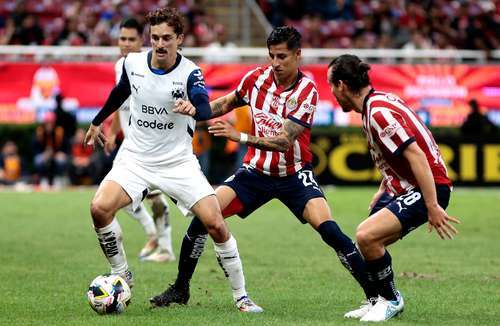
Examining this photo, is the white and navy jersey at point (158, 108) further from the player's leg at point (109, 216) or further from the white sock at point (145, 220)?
the white sock at point (145, 220)

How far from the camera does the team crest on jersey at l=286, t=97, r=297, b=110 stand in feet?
31.2

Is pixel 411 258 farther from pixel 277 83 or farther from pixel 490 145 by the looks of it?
pixel 490 145

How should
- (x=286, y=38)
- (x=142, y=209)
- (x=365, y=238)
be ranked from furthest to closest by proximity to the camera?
(x=142, y=209) < (x=286, y=38) < (x=365, y=238)

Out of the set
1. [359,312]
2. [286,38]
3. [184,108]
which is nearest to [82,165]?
[286,38]

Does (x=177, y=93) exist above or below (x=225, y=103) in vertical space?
above

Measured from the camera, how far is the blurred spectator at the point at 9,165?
25625 mm

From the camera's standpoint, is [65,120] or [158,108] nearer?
[158,108]

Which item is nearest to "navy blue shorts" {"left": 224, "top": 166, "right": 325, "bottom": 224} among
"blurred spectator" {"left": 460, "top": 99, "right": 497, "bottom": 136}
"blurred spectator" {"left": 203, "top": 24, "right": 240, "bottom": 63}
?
"blurred spectator" {"left": 203, "top": 24, "right": 240, "bottom": 63}

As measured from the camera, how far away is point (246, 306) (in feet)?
29.9

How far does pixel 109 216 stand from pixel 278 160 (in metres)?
1.68

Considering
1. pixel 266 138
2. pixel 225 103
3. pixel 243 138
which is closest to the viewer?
pixel 243 138

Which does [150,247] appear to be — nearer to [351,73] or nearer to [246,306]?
[246,306]

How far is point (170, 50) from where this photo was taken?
30.1ft

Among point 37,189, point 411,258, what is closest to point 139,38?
point 411,258
